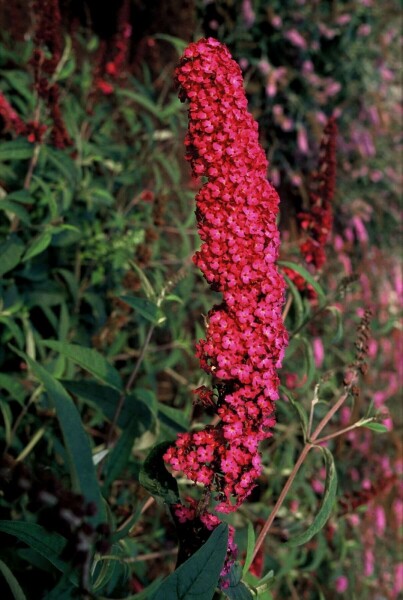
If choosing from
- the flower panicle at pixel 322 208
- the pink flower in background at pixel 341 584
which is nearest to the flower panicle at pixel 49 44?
the flower panicle at pixel 322 208

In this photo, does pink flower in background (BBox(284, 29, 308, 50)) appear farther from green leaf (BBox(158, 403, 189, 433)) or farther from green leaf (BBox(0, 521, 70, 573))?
green leaf (BBox(0, 521, 70, 573))

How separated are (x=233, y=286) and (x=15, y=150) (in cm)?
122

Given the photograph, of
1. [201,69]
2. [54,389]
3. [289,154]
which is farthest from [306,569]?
[289,154]

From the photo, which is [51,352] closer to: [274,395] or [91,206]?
[91,206]

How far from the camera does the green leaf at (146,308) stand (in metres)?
1.59

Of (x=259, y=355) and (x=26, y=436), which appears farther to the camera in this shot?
(x=26, y=436)

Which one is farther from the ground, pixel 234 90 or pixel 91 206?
pixel 234 90

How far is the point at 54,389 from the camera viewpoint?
3.56 ft

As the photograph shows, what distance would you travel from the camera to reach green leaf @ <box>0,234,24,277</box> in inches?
79.4

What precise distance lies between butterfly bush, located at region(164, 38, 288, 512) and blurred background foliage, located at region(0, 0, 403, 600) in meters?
0.14

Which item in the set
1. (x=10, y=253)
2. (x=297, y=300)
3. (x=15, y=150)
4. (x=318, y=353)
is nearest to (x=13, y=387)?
(x=10, y=253)

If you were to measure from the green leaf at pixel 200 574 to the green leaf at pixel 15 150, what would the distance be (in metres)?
1.49

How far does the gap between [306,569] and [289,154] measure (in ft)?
10.8

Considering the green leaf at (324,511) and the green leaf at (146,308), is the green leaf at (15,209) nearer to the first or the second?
the green leaf at (146,308)
